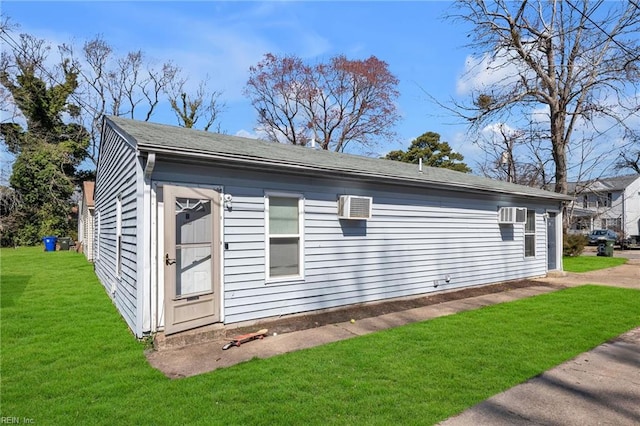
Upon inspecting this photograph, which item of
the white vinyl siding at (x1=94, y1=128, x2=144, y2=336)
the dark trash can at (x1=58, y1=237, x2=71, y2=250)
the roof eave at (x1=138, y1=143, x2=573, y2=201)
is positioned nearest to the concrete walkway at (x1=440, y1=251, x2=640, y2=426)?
the roof eave at (x1=138, y1=143, x2=573, y2=201)

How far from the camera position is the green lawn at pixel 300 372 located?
322 centimetres

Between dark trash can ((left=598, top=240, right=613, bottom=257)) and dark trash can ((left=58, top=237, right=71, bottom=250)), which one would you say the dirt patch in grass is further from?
dark trash can ((left=58, top=237, right=71, bottom=250))

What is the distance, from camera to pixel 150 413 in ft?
10.4

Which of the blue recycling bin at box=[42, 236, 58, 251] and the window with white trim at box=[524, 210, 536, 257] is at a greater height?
the window with white trim at box=[524, 210, 536, 257]

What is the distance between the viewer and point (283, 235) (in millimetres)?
6316

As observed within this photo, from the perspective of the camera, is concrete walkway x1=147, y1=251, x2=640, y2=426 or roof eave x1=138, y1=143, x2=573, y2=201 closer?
concrete walkway x1=147, y1=251, x2=640, y2=426

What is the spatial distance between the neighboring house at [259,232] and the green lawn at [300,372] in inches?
38.1

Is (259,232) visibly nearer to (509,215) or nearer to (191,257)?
(191,257)

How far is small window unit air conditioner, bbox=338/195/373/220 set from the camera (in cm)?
690

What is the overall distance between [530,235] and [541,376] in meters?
8.52

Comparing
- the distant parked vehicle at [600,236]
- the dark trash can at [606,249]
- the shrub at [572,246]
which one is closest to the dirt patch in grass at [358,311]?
the shrub at [572,246]

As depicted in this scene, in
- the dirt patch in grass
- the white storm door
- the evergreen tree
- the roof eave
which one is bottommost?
the dirt patch in grass

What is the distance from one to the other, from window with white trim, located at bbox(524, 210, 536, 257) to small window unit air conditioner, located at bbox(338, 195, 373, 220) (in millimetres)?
6679

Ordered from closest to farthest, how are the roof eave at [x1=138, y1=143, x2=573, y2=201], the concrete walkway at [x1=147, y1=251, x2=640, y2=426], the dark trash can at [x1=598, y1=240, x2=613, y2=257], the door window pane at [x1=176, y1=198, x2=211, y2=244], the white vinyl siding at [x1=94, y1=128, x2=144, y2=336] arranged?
the concrete walkway at [x1=147, y1=251, x2=640, y2=426]
the roof eave at [x1=138, y1=143, x2=573, y2=201]
the door window pane at [x1=176, y1=198, x2=211, y2=244]
the white vinyl siding at [x1=94, y1=128, x2=144, y2=336]
the dark trash can at [x1=598, y1=240, x2=613, y2=257]
